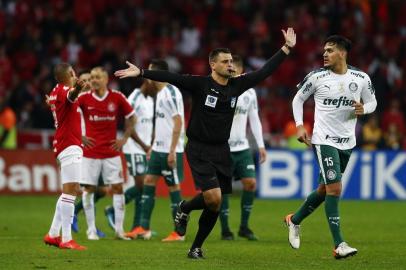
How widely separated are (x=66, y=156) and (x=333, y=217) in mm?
3304

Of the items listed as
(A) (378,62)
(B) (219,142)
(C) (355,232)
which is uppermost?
(A) (378,62)

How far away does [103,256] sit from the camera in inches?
450

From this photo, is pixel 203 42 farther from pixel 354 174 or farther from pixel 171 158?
pixel 171 158

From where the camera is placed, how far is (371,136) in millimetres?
24109

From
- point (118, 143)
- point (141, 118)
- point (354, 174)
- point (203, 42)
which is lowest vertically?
point (354, 174)

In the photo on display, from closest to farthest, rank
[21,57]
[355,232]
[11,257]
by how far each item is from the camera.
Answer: [11,257] → [355,232] → [21,57]

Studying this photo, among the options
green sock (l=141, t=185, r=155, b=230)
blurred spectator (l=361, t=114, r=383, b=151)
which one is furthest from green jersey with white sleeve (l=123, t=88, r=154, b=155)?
blurred spectator (l=361, t=114, r=383, b=151)

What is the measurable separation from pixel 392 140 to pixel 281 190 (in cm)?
354

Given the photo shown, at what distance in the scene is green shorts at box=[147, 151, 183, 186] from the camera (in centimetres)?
1420

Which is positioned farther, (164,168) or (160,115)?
(160,115)

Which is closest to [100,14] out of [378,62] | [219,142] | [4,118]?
[4,118]

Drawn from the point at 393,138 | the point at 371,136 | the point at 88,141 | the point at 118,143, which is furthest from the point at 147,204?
the point at 393,138

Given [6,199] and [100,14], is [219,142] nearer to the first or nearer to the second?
[6,199]

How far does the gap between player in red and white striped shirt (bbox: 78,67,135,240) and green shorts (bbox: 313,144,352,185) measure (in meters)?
3.23
